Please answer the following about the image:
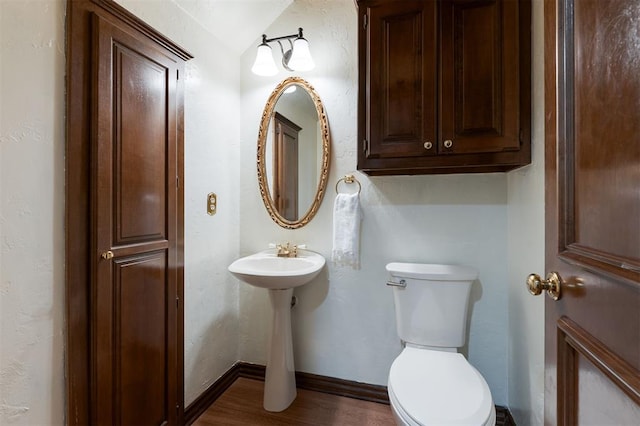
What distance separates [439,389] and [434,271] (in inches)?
21.8

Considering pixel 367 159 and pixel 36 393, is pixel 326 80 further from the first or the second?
pixel 36 393

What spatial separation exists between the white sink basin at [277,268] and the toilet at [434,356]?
0.46 metres

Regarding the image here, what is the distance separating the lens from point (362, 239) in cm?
187

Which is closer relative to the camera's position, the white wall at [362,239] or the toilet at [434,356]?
the toilet at [434,356]

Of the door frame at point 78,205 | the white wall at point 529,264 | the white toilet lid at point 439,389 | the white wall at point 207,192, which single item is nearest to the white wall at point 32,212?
the door frame at point 78,205

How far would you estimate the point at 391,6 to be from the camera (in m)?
1.47

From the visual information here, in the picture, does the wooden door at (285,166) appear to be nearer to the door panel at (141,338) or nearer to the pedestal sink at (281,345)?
the pedestal sink at (281,345)

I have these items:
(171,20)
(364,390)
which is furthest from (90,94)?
(364,390)

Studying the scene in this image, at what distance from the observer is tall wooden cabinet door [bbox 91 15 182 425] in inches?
45.6

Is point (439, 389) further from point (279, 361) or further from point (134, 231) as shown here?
point (134, 231)

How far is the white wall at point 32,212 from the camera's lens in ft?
3.07

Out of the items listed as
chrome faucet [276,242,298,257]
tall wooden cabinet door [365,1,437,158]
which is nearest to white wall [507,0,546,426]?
tall wooden cabinet door [365,1,437,158]

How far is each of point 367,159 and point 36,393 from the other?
1.52m

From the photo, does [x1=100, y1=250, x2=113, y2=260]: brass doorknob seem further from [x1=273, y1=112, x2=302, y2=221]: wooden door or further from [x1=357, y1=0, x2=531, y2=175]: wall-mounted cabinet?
[x1=357, y1=0, x2=531, y2=175]: wall-mounted cabinet
